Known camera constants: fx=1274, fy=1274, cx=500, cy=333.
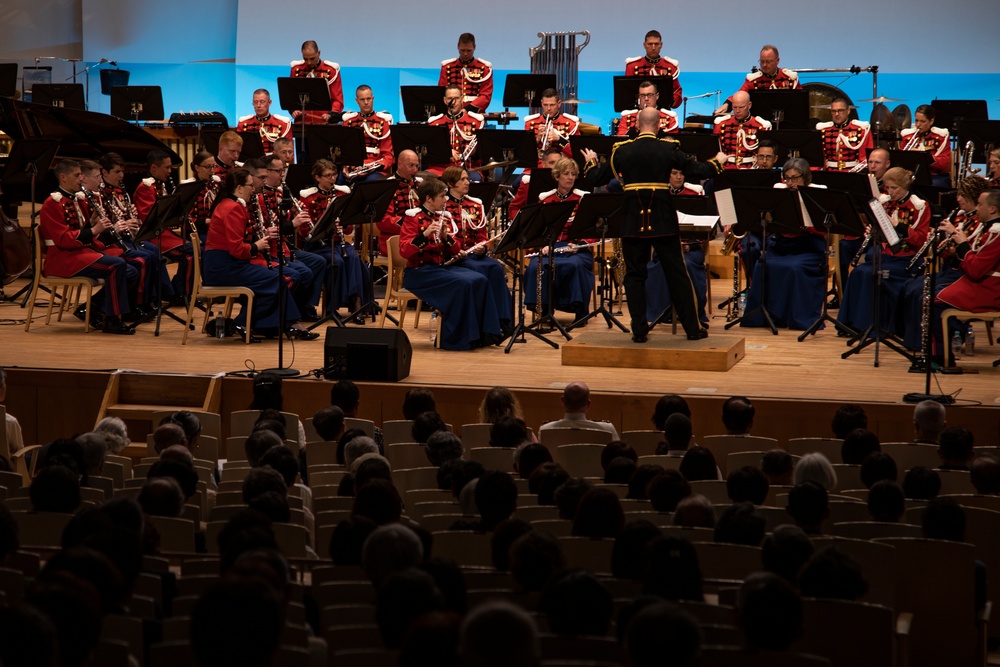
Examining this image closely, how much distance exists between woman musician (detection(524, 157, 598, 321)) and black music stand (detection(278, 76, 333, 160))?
3.67m

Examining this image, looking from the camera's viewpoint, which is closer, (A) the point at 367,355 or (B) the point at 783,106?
(A) the point at 367,355

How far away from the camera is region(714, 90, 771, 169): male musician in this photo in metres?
12.2

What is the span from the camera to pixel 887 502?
15.7 feet

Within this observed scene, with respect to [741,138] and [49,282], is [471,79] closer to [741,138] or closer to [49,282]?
[741,138]

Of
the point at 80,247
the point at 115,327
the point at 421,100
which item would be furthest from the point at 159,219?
the point at 421,100

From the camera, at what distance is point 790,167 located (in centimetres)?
1012

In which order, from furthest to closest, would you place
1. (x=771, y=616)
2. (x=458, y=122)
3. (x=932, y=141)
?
(x=458, y=122) < (x=932, y=141) < (x=771, y=616)

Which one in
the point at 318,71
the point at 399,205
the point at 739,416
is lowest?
the point at 739,416

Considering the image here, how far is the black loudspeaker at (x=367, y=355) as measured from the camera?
8133 millimetres

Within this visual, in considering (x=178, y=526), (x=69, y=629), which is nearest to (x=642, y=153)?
(x=178, y=526)

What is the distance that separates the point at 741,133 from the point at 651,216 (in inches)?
158

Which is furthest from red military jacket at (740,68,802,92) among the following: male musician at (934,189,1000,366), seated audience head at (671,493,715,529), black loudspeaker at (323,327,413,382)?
seated audience head at (671,493,715,529)

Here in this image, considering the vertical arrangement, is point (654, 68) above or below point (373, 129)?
above

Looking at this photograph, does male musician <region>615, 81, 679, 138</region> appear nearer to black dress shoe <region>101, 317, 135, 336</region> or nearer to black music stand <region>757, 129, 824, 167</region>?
black music stand <region>757, 129, 824, 167</region>
